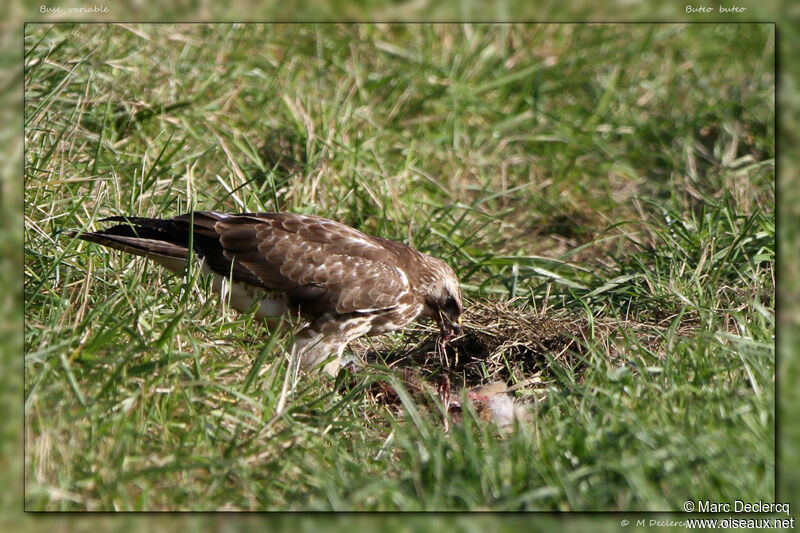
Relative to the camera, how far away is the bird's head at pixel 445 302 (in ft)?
18.6

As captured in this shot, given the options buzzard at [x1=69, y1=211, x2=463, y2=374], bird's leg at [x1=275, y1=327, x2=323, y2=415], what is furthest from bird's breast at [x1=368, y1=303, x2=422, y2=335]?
bird's leg at [x1=275, y1=327, x2=323, y2=415]

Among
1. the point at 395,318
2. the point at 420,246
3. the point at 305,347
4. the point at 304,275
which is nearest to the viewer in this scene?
the point at 305,347

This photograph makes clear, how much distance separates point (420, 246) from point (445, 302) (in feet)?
3.35

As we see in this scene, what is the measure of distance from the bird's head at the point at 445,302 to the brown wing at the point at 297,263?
0.26 metres

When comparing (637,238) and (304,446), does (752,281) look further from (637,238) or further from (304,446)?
(304,446)

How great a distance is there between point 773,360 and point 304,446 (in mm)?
2190

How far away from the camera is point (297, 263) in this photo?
543 centimetres

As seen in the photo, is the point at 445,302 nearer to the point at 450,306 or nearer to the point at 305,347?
the point at 450,306

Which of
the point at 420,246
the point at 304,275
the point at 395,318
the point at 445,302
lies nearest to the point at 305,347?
the point at 304,275

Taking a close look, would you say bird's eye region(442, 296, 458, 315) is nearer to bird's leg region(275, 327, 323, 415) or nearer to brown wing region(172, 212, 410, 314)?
brown wing region(172, 212, 410, 314)

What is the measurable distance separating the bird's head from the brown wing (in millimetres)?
259

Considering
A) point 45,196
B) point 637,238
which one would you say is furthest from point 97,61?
point 637,238

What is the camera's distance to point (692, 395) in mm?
4188

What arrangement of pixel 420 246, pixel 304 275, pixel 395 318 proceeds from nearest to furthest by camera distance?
pixel 304 275 → pixel 395 318 → pixel 420 246
